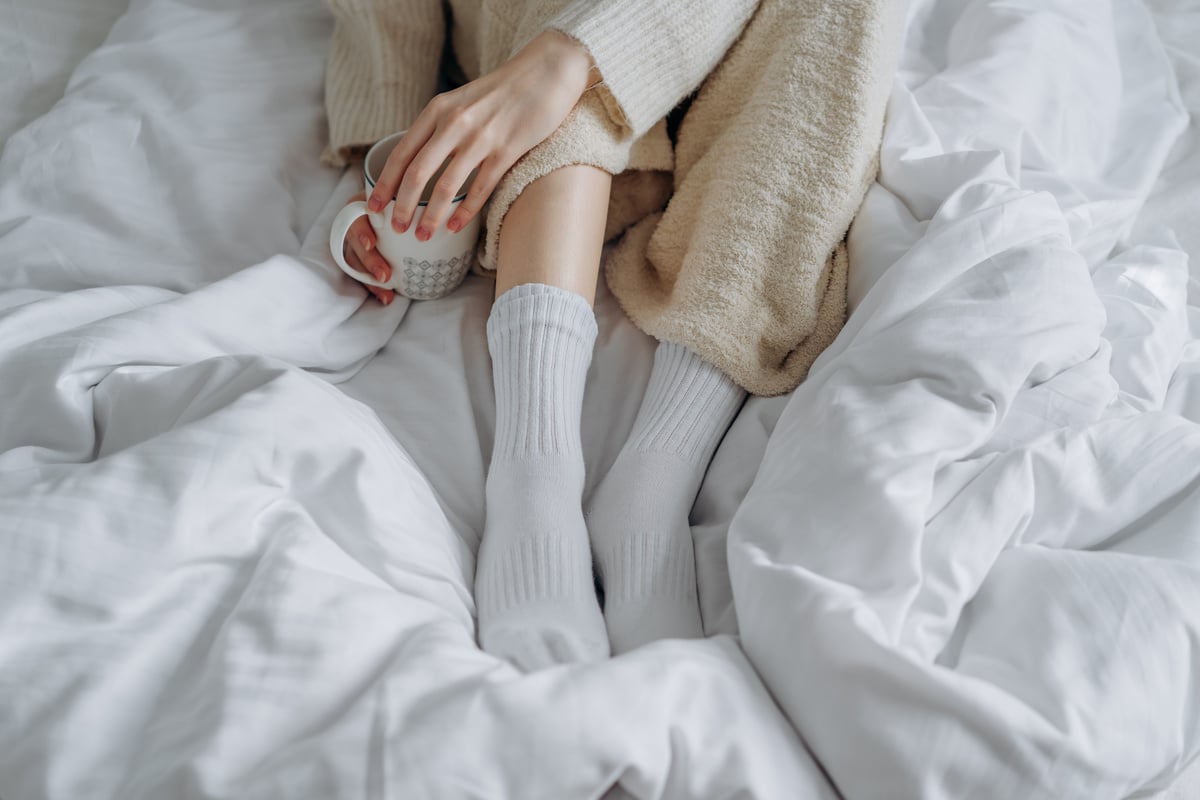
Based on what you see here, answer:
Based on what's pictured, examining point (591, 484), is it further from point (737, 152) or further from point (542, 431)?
point (737, 152)

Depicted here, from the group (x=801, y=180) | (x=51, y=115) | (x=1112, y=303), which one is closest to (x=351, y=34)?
(x=51, y=115)

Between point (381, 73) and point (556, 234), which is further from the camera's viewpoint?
point (381, 73)

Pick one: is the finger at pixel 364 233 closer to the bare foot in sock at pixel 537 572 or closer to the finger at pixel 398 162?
the finger at pixel 398 162

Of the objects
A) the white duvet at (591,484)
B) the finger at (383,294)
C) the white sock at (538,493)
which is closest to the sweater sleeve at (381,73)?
the white duvet at (591,484)

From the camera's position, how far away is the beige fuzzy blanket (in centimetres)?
70

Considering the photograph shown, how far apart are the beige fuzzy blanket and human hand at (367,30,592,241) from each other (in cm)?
2

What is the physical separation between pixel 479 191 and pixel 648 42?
0.61 ft

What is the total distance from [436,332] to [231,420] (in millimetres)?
241

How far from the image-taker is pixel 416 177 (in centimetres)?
65

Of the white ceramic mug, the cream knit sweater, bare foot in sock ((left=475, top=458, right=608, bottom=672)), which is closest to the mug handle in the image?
the white ceramic mug

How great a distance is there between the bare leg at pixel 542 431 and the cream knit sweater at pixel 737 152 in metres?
0.04

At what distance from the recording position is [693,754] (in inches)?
16.5

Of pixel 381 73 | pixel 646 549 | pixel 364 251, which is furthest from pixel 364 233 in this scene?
pixel 646 549

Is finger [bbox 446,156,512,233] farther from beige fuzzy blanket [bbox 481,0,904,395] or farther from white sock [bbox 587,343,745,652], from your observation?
white sock [bbox 587,343,745,652]
